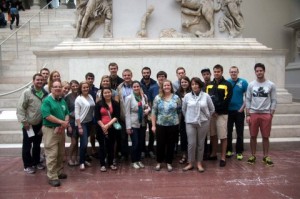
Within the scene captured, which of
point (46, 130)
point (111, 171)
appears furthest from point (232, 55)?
point (46, 130)

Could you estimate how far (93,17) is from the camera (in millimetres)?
10406

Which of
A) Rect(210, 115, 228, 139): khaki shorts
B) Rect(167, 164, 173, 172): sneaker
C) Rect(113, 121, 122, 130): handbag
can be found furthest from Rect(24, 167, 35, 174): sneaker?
Rect(210, 115, 228, 139): khaki shorts

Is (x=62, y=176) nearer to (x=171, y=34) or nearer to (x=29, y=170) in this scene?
(x=29, y=170)

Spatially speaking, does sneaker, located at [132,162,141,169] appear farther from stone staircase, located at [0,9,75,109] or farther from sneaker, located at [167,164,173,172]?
stone staircase, located at [0,9,75,109]

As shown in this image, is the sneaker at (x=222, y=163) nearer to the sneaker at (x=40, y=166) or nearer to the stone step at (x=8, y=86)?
the sneaker at (x=40, y=166)

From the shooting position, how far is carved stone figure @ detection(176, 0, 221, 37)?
34.7 ft

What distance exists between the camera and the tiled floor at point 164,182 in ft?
15.7

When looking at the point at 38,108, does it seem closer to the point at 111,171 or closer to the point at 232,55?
the point at 111,171

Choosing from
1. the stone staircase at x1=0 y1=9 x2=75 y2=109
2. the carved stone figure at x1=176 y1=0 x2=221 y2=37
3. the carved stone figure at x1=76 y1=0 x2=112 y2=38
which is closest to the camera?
the carved stone figure at x1=76 y1=0 x2=112 y2=38

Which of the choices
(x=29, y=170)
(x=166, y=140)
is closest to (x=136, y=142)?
(x=166, y=140)

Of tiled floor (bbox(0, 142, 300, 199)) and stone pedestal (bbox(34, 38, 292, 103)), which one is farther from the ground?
stone pedestal (bbox(34, 38, 292, 103))

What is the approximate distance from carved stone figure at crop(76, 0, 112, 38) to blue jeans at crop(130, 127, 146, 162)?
17.2 feet

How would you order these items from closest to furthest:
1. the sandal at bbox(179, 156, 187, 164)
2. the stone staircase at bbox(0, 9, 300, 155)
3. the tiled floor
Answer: the tiled floor < the sandal at bbox(179, 156, 187, 164) < the stone staircase at bbox(0, 9, 300, 155)

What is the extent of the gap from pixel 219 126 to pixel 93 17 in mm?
6168
